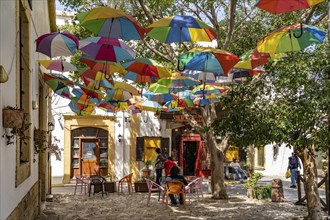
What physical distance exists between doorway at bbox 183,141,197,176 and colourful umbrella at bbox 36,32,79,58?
15.0 metres

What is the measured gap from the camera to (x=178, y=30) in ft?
23.3

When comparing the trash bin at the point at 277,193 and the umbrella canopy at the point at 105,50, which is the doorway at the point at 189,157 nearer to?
the trash bin at the point at 277,193

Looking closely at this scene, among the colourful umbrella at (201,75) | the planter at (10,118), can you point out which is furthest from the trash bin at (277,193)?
the planter at (10,118)

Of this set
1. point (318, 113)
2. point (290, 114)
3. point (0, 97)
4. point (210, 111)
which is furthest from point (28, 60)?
point (210, 111)

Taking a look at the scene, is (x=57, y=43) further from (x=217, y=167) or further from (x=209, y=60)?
(x=217, y=167)

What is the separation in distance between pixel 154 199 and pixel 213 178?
2067mm

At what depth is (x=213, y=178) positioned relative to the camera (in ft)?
42.8

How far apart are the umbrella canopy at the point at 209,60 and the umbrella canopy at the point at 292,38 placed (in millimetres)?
917

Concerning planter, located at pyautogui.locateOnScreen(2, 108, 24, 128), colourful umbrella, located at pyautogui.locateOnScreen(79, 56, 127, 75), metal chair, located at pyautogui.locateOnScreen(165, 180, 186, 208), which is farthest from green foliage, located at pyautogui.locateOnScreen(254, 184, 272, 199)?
planter, located at pyautogui.locateOnScreen(2, 108, 24, 128)

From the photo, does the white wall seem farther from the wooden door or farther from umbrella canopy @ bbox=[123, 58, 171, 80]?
the wooden door

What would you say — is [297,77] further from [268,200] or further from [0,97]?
[268,200]

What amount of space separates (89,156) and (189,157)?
5.58m

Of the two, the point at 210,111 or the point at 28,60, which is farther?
the point at 210,111

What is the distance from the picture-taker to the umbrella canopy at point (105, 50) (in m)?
7.38
